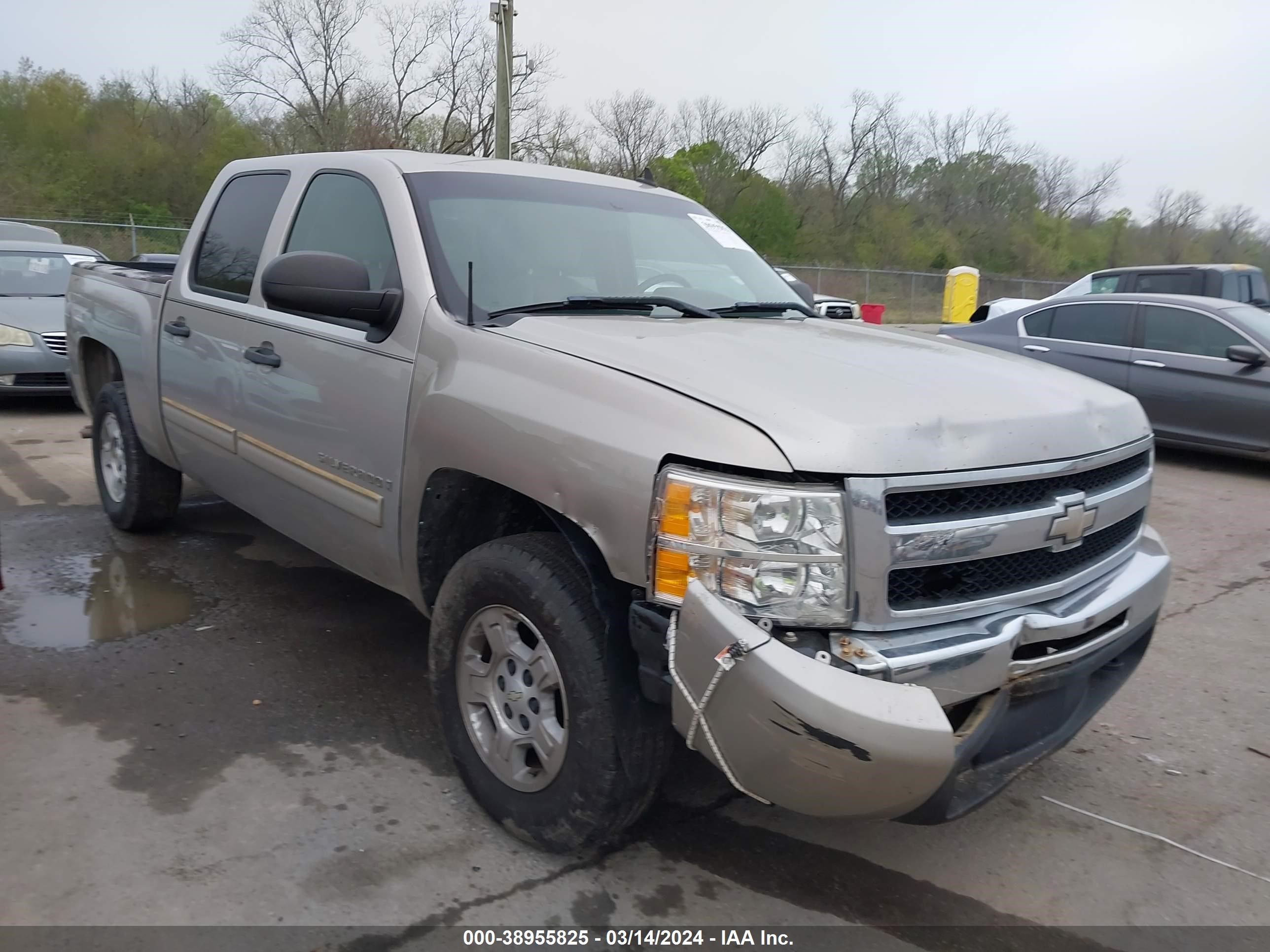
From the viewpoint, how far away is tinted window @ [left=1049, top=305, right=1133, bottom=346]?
9.02 m

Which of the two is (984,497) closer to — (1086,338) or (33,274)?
(1086,338)

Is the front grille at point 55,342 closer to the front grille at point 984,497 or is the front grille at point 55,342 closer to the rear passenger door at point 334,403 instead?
the rear passenger door at point 334,403

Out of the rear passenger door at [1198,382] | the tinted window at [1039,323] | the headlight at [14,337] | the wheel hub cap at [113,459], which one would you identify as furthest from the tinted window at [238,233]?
the tinted window at [1039,323]

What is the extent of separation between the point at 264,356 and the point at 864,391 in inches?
94.2

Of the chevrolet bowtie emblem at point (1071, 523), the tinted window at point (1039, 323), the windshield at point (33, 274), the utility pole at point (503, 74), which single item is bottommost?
the chevrolet bowtie emblem at point (1071, 523)

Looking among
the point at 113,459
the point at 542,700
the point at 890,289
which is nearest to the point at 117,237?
the point at 113,459

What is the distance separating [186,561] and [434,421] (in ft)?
9.69

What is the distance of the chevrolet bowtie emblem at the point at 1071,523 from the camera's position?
7.93 feet

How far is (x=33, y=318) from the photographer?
9.45 metres

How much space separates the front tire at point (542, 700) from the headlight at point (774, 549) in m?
0.41

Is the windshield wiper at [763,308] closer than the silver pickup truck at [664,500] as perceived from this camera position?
No

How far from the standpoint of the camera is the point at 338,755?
3227 mm

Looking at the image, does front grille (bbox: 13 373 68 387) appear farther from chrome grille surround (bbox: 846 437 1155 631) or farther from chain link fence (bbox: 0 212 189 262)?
chain link fence (bbox: 0 212 189 262)

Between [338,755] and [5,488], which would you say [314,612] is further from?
[5,488]
